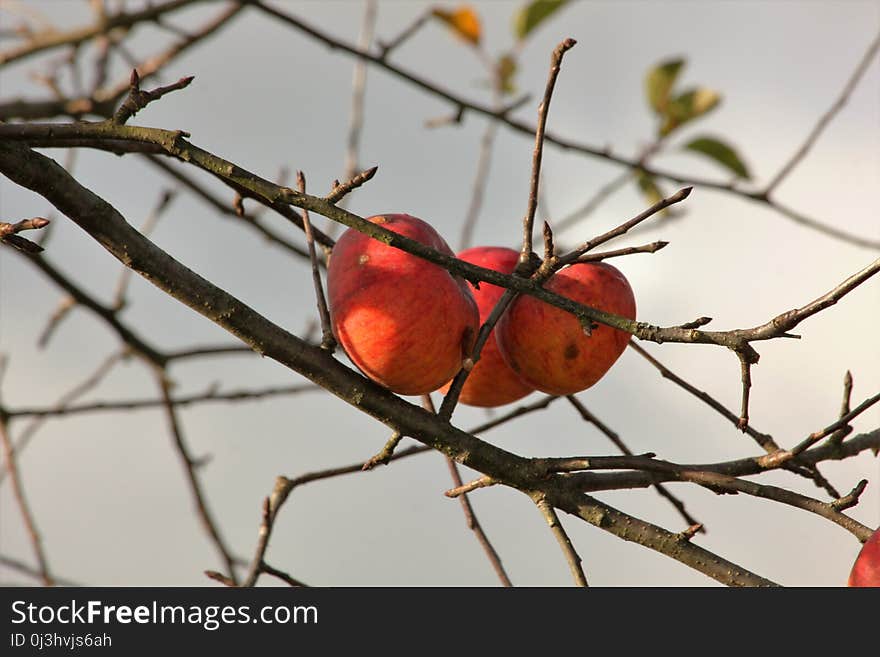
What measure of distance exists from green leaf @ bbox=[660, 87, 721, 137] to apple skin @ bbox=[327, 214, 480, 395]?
206 centimetres

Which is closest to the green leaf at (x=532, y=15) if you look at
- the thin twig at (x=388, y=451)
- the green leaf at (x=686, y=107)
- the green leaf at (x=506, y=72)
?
the green leaf at (x=506, y=72)

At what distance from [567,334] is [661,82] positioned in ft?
6.77

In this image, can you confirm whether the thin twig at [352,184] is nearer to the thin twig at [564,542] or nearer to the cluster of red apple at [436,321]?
the cluster of red apple at [436,321]

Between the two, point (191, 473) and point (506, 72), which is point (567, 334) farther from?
point (506, 72)

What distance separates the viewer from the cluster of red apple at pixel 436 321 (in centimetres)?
157

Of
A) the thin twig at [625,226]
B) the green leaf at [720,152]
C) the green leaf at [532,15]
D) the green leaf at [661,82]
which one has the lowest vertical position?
the thin twig at [625,226]

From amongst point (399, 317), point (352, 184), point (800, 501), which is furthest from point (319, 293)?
point (800, 501)

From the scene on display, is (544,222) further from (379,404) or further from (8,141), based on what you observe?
(8,141)

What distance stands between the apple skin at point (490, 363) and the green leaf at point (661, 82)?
1769mm

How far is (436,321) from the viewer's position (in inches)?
61.8

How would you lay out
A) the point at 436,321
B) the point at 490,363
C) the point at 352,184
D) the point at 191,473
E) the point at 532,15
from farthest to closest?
the point at 532,15, the point at 191,473, the point at 490,363, the point at 436,321, the point at 352,184

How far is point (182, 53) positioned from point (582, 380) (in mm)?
1787

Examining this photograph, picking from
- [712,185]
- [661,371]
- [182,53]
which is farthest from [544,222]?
[182,53]

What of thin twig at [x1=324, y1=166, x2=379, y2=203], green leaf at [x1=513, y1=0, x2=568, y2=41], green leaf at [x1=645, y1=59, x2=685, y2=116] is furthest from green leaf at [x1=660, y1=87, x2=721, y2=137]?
thin twig at [x1=324, y1=166, x2=379, y2=203]
